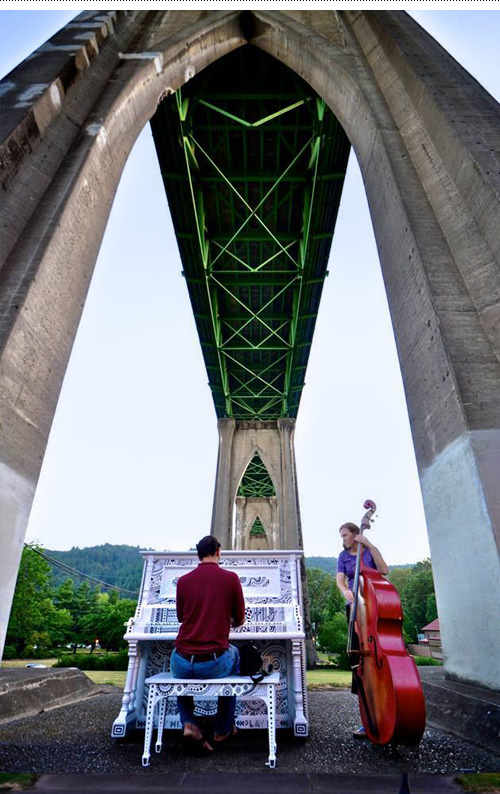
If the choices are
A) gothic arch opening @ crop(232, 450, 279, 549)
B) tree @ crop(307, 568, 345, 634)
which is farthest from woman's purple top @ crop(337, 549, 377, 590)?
tree @ crop(307, 568, 345, 634)

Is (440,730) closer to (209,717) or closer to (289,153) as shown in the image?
(209,717)

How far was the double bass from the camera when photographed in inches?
88.2

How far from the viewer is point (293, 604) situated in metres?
3.74

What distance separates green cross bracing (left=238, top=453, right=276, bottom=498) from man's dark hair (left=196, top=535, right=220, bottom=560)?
82.6ft

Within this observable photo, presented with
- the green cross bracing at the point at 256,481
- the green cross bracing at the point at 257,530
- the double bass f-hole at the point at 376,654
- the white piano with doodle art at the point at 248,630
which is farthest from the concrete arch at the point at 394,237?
the green cross bracing at the point at 257,530

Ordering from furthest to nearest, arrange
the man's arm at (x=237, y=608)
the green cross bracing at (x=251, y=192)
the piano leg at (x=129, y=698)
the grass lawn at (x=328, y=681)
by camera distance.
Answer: the green cross bracing at (x=251, y=192) → the grass lawn at (x=328, y=681) → the piano leg at (x=129, y=698) → the man's arm at (x=237, y=608)

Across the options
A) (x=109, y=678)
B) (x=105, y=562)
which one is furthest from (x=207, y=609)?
(x=105, y=562)

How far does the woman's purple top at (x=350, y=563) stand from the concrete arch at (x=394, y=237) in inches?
26.5

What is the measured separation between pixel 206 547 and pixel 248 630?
951 millimetres

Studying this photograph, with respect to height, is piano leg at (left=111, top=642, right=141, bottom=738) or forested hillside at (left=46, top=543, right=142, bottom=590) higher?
forested hillside at (left=46, top=543, right=142, bottom=590)

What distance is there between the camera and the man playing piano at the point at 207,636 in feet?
9.05

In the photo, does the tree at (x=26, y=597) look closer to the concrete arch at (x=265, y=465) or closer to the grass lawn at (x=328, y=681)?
the concrete arch at (x=265, y=465)

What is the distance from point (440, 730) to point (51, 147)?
22.6ft

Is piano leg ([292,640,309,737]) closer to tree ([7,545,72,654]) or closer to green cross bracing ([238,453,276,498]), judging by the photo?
green cross bracing ([238,453,276,498])
